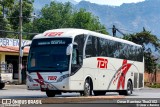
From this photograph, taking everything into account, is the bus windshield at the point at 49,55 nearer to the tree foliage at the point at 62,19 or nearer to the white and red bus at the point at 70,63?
the white and red bus at the point at 70,63

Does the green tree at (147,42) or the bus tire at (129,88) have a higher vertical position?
the green tree at (147,42)

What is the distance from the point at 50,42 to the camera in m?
21.2

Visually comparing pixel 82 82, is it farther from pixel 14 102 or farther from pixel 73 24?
pixel 73 24

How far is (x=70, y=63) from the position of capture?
20547 millimetres

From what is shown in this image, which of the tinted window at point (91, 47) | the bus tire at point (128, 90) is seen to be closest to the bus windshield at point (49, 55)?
the tinted window at point (91, 47)

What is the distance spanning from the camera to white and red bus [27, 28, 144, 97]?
20453 millimetres

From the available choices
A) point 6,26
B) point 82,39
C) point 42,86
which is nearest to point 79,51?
point 82,39

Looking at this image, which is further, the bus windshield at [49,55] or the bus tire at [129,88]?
the bus tire at [129,88]

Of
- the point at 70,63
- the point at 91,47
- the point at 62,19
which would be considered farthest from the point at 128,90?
the point at 62,19

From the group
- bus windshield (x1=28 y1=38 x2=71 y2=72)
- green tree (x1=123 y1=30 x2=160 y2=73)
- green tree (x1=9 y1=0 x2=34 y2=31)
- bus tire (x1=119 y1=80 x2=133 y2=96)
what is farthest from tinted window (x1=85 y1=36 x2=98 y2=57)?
green tree (x1=9 y1=0 x2=34 y2=31)

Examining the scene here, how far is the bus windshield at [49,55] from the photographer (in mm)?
20516

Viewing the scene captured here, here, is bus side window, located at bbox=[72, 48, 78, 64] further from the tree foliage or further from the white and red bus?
the tree foliage

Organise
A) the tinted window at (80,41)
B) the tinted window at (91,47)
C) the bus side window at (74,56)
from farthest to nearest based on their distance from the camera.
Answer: the tinted window at (91,47) → the tinted window at (80,41) → the bus side window at (74,56)

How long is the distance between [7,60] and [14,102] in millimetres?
31558
